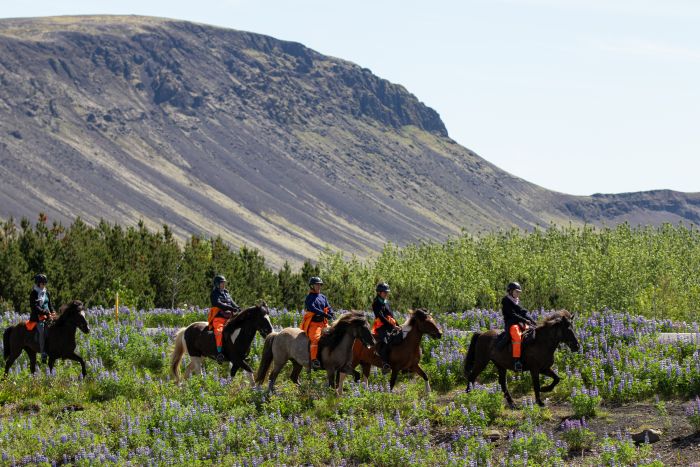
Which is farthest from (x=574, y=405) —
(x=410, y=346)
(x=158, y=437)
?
(x=158, y=437)

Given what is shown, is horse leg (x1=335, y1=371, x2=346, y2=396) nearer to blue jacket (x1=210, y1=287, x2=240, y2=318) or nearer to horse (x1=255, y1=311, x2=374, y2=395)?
horse (x1=255, y1=311, x2=374, y2=395)

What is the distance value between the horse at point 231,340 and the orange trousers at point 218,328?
0.47ft

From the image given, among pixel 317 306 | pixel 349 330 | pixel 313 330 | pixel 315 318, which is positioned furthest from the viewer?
pixel 317 306

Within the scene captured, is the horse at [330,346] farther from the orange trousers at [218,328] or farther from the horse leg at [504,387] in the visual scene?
the horse leg at [504,387]

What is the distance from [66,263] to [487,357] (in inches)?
1610

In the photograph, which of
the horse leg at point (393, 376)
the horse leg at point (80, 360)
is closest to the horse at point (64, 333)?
the horse leg at point (80, 360)

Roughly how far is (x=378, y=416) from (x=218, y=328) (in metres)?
6.41

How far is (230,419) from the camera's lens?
57.3ft

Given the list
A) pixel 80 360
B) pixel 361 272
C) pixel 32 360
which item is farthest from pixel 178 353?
pixel 361 272

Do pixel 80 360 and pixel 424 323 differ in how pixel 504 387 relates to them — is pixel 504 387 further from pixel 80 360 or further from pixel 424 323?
pixel 80 360

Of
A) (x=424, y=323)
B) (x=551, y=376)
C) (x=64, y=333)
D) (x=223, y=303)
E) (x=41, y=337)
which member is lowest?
(x=41, y=337)

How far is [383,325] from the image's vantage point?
20.9 m

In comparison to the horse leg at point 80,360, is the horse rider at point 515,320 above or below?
above

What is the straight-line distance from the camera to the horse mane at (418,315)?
20.1 meters
